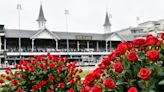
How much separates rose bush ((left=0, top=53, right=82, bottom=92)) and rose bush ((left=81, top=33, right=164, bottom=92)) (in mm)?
2784

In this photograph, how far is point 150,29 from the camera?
290ft

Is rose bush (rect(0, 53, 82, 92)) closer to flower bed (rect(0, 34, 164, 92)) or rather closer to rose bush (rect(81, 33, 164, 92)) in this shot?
flower bed (rect(0, 34, 164, 92))

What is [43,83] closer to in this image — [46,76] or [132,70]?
[46,76]

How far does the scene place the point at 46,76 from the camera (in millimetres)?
6441

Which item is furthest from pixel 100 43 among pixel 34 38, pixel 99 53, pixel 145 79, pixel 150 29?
pixel 145 79

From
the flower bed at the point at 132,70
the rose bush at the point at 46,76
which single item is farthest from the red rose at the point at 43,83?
the flower bed at the point at 132,70

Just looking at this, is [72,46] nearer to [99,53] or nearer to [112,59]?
[99,53]

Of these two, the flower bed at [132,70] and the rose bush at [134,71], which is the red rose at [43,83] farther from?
the rose bush at [134,71]

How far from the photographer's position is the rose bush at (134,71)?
8.55 ft

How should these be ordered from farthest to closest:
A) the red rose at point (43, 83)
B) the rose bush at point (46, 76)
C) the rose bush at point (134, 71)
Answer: the rose bush at point (46, 76) → the red rose at point (43, 83) → the rose bush at point (134, 71)

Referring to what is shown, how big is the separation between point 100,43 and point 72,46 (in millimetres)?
6887

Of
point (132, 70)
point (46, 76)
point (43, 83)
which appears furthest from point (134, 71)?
point (46, 76)

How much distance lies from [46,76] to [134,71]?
12.3 ft

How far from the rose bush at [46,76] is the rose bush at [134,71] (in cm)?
278
